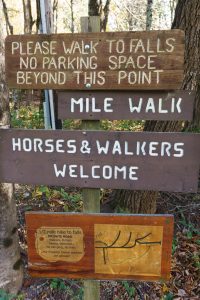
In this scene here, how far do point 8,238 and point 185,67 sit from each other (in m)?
2.63

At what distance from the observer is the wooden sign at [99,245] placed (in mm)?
2410

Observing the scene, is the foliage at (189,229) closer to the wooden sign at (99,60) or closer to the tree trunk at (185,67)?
the tree trunk at (185,67)

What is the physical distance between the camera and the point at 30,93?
46.6ft

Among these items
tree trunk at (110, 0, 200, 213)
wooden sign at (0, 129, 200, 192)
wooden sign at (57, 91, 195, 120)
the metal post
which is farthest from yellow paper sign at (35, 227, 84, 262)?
the metal post

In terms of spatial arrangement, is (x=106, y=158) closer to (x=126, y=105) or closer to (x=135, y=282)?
(x=126, y=105)

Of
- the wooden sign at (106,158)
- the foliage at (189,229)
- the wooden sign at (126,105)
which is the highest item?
the wooden sign at (126,105)

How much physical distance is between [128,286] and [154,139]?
79.3 inches

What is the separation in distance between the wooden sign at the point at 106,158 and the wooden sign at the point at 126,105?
0.11 m

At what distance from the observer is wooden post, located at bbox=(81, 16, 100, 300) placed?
7.27ft

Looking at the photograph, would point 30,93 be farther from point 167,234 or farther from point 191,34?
point 167,234

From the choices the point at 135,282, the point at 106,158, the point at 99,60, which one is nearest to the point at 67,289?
the point at 135,282

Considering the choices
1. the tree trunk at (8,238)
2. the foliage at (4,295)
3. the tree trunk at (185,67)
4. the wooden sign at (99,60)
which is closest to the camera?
the wooden sign at (99,60)

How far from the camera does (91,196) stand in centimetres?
247

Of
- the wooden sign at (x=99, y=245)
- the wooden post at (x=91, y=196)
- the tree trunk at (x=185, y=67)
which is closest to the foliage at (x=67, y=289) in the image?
the wooden post at (x=91, y=196)
